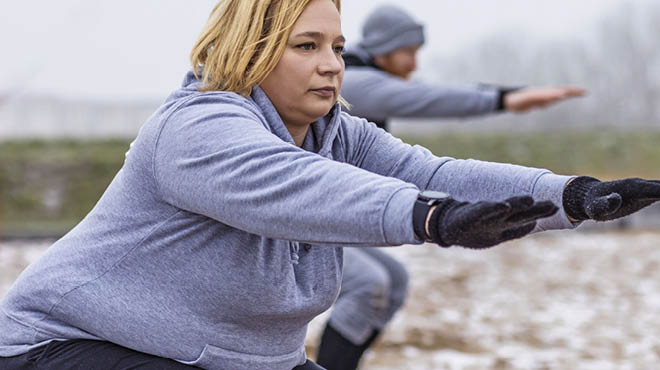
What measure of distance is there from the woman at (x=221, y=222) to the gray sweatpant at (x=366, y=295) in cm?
182

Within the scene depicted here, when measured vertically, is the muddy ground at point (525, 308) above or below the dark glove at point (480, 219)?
below

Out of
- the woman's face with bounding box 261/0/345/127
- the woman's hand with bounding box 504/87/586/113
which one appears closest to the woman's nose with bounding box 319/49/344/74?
the woman's face with bounding box 261/0/345/127

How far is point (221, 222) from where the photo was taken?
190 centimetres

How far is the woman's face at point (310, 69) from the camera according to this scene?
1.95 meters

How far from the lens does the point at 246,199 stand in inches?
67.1

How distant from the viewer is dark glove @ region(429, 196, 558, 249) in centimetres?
151

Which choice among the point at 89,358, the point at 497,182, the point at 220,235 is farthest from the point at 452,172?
the point at 89,358

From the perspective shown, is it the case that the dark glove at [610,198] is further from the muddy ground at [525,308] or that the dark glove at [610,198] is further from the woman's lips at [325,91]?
the muddy ground at [525,308]

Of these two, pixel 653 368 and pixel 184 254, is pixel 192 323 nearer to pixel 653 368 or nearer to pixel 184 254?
pixel 184 254

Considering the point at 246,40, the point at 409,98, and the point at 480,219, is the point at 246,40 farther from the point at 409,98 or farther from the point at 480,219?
the point at 409,98

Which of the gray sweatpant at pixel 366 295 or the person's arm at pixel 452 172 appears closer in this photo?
the person's arm at pixel 452 172

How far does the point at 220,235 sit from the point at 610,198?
0.75 m

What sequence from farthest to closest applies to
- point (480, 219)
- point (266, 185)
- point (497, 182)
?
1. point (497, 182)
2. point (266, 185)
3. point (480, 219)

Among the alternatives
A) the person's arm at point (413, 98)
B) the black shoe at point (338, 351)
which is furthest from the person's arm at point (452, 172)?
the black shoe at point (338, 351)
